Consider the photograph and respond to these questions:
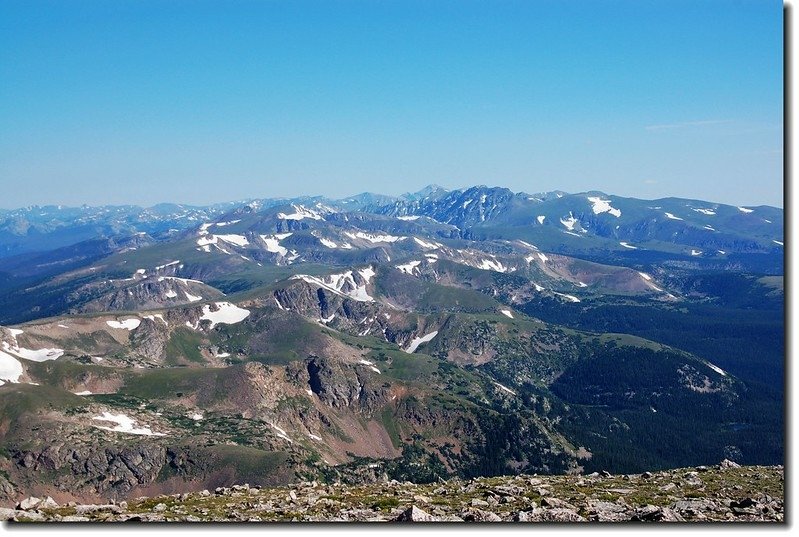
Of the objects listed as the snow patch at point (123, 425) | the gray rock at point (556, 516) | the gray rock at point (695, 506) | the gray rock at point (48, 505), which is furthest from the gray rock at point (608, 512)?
the snow patch at point (123, 425)

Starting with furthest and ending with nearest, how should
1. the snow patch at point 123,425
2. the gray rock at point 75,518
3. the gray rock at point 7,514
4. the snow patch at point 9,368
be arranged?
the snow patch at point 9,368
the snow patch at point 123,425
the gray rock at point 75,518
the gray rock at point 7,514

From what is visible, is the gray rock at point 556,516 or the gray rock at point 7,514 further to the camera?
the gray rock at point 556,516

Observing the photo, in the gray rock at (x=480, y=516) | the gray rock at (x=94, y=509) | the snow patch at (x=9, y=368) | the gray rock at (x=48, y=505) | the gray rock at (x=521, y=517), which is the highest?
the gray rock at (x=521, y=517)

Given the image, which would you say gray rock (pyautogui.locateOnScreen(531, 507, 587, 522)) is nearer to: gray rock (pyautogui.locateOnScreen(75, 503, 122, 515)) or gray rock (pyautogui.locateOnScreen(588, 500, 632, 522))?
gray rock (pyautogui.locateOnScreen(588, 500, 632, 522))

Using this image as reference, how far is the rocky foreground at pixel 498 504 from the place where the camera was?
Answer: 2595cm

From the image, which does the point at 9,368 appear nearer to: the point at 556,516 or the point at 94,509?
the point at 94,509

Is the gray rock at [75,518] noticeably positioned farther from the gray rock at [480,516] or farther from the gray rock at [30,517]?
the gray rock at [480,516]

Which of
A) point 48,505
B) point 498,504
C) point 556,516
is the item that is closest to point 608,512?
point 556,516

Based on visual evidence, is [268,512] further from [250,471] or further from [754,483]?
[250,471]

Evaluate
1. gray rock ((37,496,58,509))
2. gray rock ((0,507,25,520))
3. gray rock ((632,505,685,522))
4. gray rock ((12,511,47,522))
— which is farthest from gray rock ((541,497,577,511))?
gray rock ((37,496,58,509))

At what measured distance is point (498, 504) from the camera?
33031 mm

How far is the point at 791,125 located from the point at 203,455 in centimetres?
14596

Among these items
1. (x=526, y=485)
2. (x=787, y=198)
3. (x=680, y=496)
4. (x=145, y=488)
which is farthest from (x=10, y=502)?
(x=787, y=198)

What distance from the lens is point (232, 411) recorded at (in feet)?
624
